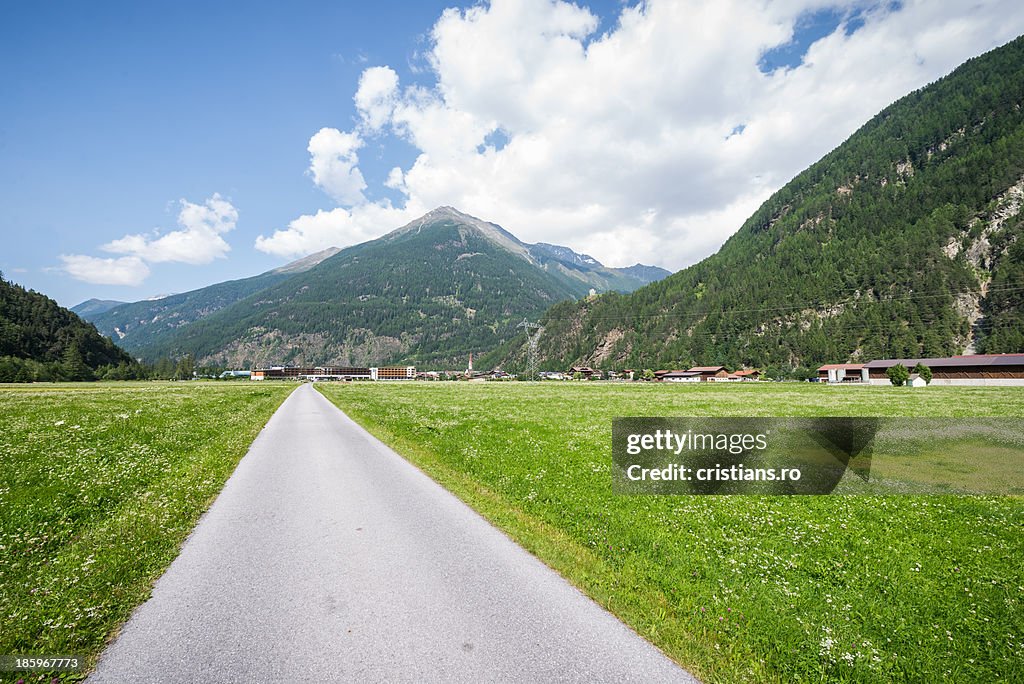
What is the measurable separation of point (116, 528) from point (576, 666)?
10044 millimetres

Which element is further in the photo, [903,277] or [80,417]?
[903,277]

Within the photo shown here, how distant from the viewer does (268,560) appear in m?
7.72

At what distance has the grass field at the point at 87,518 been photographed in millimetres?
5617

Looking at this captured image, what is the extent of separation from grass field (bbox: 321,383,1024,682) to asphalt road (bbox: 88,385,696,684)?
76cm

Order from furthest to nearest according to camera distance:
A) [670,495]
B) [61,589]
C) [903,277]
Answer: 1. [903,277]
2. [670,495]
3. [61,589]

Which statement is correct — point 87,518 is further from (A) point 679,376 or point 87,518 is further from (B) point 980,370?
(A) point 679,376

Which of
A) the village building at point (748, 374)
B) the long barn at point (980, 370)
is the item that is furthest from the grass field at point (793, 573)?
the village building at point (748, 374)

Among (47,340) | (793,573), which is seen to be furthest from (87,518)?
(47,340)

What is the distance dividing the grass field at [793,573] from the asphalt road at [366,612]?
764 millimetres

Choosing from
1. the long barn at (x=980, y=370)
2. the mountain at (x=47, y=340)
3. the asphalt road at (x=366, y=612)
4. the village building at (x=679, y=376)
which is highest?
the mountain at (x=47, y=340)

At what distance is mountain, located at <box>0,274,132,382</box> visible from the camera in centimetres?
14823

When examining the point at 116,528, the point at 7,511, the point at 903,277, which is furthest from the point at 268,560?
the point at 903,277

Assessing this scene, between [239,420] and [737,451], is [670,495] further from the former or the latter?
[239,420]

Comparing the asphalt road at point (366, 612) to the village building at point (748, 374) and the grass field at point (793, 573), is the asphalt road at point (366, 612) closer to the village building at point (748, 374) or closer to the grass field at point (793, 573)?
the grass field at point (793, 573)
